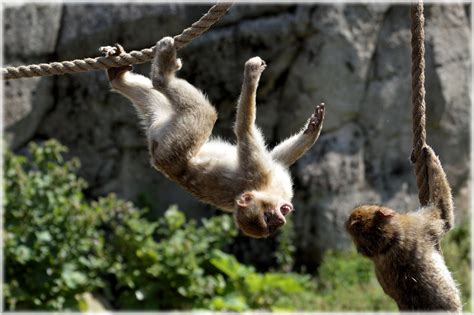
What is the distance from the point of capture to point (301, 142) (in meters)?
5.75

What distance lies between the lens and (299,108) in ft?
35.8

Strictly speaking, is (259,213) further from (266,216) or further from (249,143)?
(249,143)

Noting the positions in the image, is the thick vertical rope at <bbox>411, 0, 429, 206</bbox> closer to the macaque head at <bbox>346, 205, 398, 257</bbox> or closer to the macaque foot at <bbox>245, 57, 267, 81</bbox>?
the macaque head at <bbox>346, 205, 398, 257</bbox>

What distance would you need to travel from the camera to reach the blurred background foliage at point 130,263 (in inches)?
352

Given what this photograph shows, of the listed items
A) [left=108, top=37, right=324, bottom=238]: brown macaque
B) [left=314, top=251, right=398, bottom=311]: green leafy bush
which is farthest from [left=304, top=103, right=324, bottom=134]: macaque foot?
[left=314, top=251, right=398, bottom=311]: green leafy bush

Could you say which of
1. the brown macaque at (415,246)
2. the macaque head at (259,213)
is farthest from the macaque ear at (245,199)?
the brown macaque at (415,246)

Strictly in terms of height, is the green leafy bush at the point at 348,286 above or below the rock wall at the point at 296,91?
below

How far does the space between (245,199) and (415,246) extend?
112 cm

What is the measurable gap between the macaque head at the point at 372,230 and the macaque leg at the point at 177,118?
118 centimetres

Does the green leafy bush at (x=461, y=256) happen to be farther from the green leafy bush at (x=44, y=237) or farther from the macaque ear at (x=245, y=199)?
the macaque ear at (x=245, y=199)

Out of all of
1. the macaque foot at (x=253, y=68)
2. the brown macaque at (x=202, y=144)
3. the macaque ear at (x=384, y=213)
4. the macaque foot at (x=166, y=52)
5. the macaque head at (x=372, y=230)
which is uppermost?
the macaque foot at (x=166, y=52)

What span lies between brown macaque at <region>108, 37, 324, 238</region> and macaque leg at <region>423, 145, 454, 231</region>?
815 mm

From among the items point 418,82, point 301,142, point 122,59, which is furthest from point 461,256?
point 122,59

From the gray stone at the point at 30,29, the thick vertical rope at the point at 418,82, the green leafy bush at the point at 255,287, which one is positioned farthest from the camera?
the gray stone at the point at 30,29
